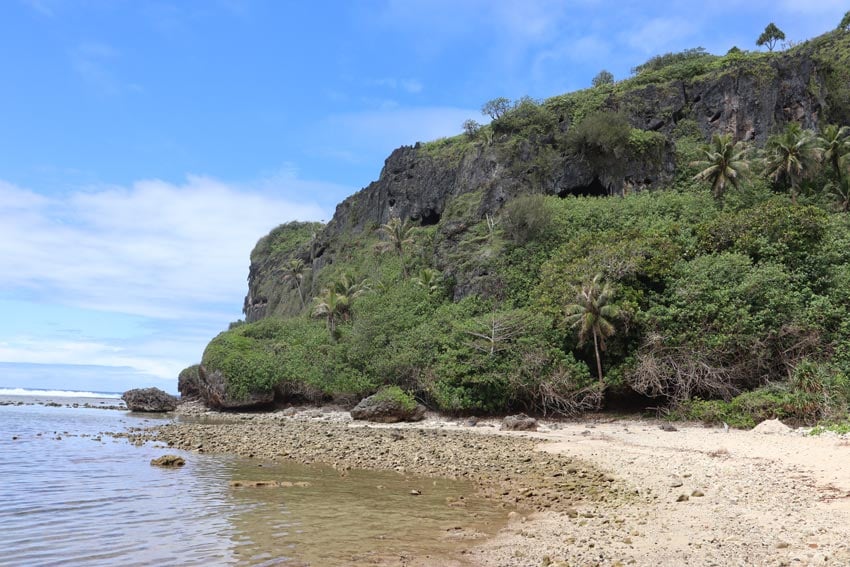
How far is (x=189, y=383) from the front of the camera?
197ft

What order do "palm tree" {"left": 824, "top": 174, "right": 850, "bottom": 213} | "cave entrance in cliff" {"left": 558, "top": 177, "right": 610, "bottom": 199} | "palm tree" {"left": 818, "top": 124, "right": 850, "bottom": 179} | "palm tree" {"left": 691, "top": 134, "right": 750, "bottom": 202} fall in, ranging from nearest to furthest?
"palm tree" {"left": 824, "top": 174, "right": 850, "bottom": 213}, "palm tree" {"left": 691, "top": 134, "right": 750, "bottom": 202}, "palm tree" {"left": 818, "top": 124, "right": 850, "bottom": 179}, "cave entrance in cliff" {"left": 558, "top": 177, "right": 610, "bottom": 199}

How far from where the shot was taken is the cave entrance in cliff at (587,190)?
54000mm

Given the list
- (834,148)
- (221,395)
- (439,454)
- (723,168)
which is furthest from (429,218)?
(439,454)

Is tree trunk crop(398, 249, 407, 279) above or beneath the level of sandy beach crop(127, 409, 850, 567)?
above

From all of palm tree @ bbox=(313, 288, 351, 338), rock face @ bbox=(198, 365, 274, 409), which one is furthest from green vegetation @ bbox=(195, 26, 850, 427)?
rock face @ bbox=(198, 365, 274, 409)

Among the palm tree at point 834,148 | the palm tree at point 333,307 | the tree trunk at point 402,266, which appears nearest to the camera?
the palm tree at point 834,148

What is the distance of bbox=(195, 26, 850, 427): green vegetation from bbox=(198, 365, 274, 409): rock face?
2.51 feet

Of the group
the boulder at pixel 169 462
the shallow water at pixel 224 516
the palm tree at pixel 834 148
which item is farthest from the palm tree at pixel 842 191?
the boulder at pixel 169 462

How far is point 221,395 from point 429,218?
113 ft

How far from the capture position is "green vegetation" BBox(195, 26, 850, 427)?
1072 inches

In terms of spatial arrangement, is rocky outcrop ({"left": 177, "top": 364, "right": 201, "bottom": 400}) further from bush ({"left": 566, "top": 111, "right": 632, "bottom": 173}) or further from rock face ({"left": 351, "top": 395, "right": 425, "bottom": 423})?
bush ({"left": 566, "top": 111, "right": 632, "bottom": 173})

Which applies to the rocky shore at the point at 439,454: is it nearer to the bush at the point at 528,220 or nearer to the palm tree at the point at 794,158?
the bush at the point at 528,220

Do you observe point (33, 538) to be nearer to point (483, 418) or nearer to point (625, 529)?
point (625, 529)

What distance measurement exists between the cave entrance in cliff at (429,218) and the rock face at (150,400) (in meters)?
36.3
